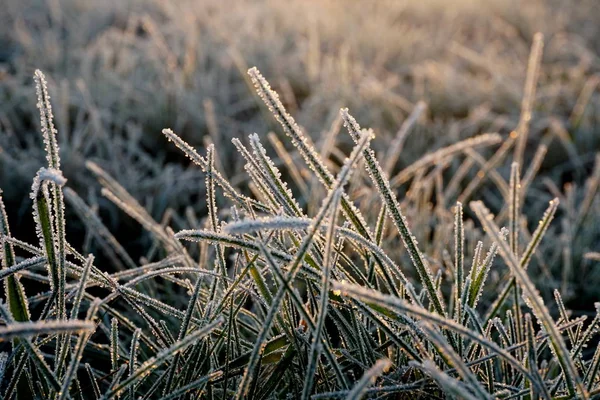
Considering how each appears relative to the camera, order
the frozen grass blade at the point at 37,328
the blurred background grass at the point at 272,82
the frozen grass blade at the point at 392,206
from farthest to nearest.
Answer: the blurred background grass at the point at 272,82
the frozen grass blade at the point at 392,206
the frozen grass blade at the point at 37,328

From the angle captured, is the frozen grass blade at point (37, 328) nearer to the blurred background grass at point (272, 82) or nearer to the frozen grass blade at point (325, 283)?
the frozen grass blade at point (325, 283)

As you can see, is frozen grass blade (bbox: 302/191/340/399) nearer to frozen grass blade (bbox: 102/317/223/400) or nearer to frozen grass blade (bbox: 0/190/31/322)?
frozen grass blade (bbox: 102/317/223/400)

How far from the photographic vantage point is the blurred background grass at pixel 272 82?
1.48 metres

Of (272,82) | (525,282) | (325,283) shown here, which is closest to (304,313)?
(325,283)

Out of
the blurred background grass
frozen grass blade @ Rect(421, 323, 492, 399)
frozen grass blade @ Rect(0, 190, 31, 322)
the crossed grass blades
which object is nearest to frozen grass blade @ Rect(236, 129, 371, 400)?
the crossed grass blades

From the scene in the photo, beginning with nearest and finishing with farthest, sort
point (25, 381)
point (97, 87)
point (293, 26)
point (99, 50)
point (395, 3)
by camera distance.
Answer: point (25, 381) → point (97, 87) → point (99, 50) → point (293, 26) → point (395, 3)

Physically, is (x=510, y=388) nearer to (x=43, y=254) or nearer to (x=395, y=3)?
(x=43, y=254)

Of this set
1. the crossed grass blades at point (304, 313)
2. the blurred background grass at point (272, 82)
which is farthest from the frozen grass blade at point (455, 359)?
the blurred background grass at point (272, 82)

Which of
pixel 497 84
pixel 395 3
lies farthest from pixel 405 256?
pixel 395 3

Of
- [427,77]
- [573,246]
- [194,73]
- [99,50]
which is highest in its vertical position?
[99,50]

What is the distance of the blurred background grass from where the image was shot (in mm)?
1483

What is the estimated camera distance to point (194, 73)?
2037mm

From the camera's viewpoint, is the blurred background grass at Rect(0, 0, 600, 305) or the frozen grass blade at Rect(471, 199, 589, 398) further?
the blurred background grass at Rect(0, 0, 600, 305)

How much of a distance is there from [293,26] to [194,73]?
801mm
